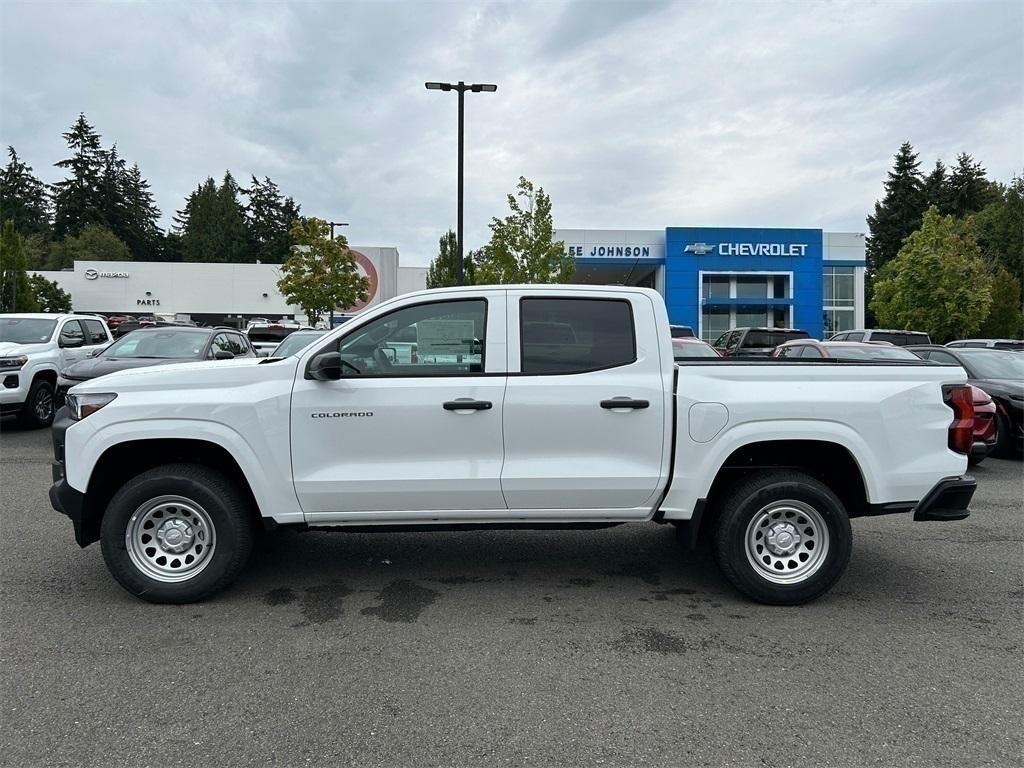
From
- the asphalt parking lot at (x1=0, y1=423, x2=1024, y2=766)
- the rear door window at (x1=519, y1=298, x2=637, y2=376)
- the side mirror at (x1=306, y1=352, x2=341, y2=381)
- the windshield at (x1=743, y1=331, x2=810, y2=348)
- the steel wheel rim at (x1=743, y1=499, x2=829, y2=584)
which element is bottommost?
the asphalt parking lot at (x1=0, y1=423, x2=1024, y2=766)

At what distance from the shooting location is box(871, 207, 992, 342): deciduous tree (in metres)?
31.5

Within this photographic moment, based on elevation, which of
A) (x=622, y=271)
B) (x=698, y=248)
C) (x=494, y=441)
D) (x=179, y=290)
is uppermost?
(x=698, y=248)

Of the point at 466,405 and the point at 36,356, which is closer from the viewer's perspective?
the point at 466,405

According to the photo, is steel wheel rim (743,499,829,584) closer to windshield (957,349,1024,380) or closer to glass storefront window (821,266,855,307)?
windshield (957,349,1024,380)

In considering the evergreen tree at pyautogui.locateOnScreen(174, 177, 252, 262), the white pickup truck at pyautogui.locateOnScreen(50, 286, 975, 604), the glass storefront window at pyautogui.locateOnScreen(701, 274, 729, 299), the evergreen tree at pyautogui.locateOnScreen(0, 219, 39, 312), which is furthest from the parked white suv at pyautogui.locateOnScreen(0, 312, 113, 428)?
the evergreen tree at pyautogui.locateOnScreen(174, 177, 252, 262)

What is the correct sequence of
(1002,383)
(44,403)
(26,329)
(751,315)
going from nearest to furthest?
(1002,383) → (44,403) → (26,329) → (751,315)

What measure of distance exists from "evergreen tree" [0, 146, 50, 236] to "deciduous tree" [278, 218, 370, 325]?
8045 centimetres

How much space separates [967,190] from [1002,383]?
242 feet

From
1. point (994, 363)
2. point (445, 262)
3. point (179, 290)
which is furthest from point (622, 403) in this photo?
point (179, 290)

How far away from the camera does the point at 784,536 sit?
14.5ft

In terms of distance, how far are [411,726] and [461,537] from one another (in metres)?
2.85

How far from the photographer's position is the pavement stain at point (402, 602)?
4211 mm

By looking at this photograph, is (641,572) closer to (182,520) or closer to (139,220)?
(182,520)

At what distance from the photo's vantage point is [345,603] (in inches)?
174
